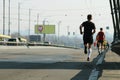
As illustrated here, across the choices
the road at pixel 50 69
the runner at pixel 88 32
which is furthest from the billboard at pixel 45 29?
the runner at pixel 88 32

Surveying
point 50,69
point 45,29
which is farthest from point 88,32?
point 45,29

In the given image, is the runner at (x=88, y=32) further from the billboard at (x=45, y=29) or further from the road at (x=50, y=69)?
the billboard at (x=45, y=29)

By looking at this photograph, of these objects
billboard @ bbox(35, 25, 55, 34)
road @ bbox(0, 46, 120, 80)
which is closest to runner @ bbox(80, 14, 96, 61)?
road @ bbox(0, 46, 120, 80)

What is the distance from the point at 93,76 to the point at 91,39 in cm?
672

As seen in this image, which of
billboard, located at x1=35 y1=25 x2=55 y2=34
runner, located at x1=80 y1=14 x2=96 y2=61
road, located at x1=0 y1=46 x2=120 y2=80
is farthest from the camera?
billboard, located at x1=35 y1=25 x2=55 y2=34

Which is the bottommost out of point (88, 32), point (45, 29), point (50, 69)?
point (50, 69)

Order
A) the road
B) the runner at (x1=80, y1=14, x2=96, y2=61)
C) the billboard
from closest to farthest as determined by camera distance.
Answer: the road, the runner at (x1=80, y1=14, x2=96, y2=61), the billboard

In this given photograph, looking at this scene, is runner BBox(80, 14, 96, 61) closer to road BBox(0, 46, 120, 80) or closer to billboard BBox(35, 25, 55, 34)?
road BBox(0, 46, 120, 80)

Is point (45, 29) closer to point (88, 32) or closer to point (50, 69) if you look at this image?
point (88, 32)

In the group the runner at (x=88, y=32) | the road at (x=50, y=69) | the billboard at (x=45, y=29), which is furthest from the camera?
the billboard at (x=45, y=29)

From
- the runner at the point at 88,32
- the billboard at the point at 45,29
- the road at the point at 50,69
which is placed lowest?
the road at the point at 50,69

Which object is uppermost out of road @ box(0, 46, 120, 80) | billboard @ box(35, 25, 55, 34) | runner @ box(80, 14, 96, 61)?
billboard @ box(35, 25, 55, 34)

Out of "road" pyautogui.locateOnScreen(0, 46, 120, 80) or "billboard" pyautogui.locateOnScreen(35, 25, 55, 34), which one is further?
"billboard" pyautogui.locateOnScreen(35, 25, 55, 34)

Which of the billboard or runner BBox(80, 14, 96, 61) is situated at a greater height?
the billboard
